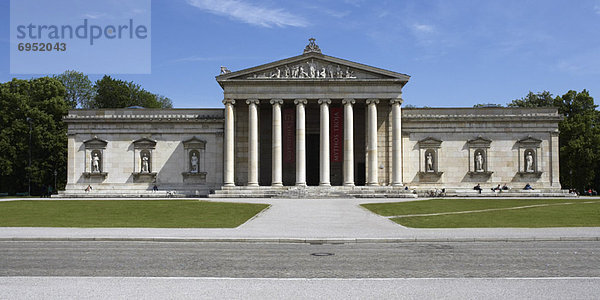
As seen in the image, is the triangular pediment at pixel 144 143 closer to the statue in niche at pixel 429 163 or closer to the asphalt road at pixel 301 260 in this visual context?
the statue in niche at pixel 429 163

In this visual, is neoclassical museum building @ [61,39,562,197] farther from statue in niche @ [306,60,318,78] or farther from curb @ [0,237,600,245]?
curb @ [0,237,600,245]

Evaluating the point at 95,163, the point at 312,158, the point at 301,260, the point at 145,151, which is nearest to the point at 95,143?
the point at 95,163

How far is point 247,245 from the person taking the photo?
22234 mm

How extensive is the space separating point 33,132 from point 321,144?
43285mm

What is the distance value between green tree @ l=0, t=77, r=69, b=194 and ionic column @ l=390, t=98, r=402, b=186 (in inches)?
1938

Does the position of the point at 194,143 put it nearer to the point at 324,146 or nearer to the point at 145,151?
the point at 145,151

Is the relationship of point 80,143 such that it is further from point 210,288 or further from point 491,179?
point 210,288

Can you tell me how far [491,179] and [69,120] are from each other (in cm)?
5768

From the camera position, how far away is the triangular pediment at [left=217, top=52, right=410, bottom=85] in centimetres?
6800

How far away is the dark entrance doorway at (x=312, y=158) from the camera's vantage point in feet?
250

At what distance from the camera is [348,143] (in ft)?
224

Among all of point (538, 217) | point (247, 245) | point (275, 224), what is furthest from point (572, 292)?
point (538, 217)

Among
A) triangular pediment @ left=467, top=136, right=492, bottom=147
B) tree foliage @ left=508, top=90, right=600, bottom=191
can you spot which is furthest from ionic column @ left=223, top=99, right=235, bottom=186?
tree foliage @ left=508, top=90, right=600, bottom=191

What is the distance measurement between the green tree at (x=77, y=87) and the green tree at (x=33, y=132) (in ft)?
85.1
